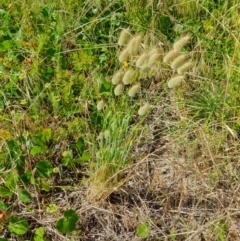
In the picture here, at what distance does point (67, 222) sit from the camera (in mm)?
1872

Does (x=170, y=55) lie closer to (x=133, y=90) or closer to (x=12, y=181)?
(x=133, y=90)

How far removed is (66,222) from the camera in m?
1.87

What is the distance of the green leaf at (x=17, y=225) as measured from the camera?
1907 millimetres

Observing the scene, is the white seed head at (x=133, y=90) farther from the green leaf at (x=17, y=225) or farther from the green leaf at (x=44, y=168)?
the green leaf at (x=17, y=225)

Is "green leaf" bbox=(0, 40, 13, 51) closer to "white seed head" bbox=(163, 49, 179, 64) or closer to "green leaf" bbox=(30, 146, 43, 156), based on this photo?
"green leaf" bbox=(30, 146, 43, 156)

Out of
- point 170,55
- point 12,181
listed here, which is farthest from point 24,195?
point 170,55

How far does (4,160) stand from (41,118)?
0.88ft

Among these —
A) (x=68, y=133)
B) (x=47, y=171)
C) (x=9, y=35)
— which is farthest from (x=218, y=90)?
(x=9, y=35)

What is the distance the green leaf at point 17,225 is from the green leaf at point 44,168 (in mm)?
A: 185

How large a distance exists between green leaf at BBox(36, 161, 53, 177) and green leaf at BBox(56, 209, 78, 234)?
0.67 feet

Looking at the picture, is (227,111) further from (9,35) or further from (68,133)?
(9,35)

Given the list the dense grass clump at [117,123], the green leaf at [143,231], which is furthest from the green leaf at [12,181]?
the green leaf at [143,231]

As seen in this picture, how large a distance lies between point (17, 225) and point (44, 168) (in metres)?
0.23

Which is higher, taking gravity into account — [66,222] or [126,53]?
[126,53]
